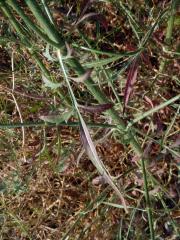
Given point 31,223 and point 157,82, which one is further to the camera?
point 31,223

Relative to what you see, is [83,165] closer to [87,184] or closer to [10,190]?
[87,184]

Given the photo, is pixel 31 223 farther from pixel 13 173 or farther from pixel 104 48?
pixel 104 48

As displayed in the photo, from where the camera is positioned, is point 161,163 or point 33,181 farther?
point 33,181

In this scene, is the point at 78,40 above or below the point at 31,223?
above

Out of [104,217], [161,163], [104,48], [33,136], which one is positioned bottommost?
[104,217]

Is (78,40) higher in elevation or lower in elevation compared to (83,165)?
higher

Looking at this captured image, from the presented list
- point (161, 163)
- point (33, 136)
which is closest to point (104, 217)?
point (161, 163)

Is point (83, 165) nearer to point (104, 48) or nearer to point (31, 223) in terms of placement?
point (31, 223)

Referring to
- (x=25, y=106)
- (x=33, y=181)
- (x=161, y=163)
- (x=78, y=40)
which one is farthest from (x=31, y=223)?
(x=78, y=40)

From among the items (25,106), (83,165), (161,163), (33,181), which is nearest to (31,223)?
(33,181)
